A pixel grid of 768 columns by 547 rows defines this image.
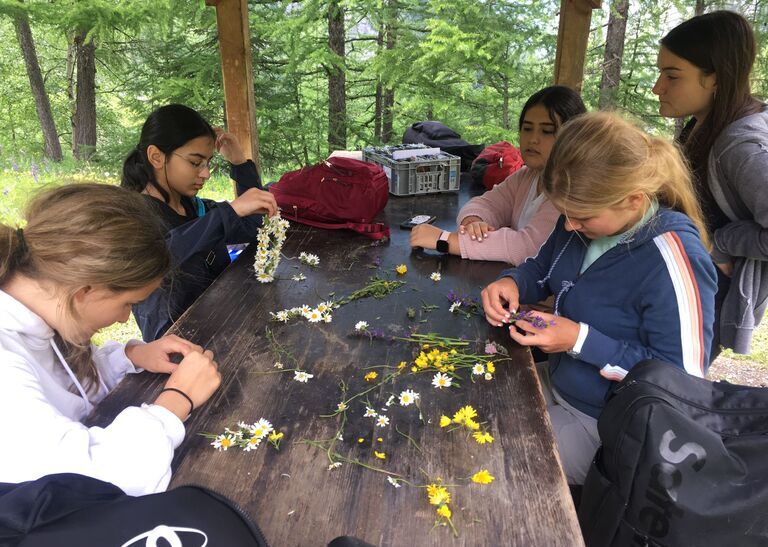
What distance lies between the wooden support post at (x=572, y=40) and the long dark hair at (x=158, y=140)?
314cm

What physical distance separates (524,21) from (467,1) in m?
1.04

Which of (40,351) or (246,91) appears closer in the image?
(40,351)

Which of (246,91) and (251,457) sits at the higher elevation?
(246,91)

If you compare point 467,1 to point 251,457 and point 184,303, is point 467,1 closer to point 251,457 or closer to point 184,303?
point 184,303

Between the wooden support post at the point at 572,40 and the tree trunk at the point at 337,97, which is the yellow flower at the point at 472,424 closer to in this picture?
the wooden support post at the point at 572,40

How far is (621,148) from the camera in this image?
156cm

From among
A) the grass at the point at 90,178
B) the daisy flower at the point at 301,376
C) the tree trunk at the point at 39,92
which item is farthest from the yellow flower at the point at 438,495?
the tree trunk at the point at 39,92

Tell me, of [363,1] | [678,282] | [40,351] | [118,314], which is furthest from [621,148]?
[363,1]

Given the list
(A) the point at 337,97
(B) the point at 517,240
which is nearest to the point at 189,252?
(B) the point at 517,240

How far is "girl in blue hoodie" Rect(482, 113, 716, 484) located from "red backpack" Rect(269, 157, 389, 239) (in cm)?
124

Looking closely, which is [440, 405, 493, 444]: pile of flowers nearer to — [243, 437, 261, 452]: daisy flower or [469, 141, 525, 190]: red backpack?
[243, 437, 261, 452]: daisy flower

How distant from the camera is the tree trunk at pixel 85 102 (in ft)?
32.8

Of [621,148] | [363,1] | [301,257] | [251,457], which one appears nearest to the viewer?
[251,457]

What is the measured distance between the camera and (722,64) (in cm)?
Result: 221
